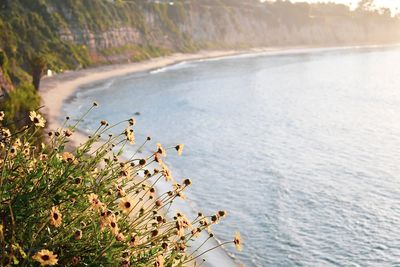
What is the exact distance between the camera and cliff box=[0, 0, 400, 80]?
6372cm

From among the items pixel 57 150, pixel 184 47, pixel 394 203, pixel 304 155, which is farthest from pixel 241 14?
pixel 57 150

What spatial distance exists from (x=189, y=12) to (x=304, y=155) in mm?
101046

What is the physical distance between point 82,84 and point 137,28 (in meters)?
42.7

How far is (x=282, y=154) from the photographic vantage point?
108 ft

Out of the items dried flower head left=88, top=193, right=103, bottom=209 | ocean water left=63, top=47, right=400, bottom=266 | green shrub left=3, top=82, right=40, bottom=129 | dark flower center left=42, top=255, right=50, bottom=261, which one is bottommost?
ocean water left=63, top=47, right=400, bottom=266

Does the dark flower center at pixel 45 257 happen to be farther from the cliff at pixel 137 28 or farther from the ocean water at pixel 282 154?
the cliff at pixel 137 28

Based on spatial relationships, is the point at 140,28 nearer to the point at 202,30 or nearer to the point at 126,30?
the point at 126,30

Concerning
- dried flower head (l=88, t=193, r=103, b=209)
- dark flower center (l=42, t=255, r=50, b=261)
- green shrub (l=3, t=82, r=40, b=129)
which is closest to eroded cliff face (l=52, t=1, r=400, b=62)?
green shrub (l=3, t=82, r=40, b=129)

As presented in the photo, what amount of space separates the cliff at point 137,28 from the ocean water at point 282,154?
9.32 metres

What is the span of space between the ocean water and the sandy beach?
1.01 metres

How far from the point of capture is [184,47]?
115 meters

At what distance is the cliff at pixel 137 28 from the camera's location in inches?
2509

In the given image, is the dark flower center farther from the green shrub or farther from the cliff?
the cliff

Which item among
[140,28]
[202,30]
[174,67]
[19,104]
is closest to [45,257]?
[19,104]
